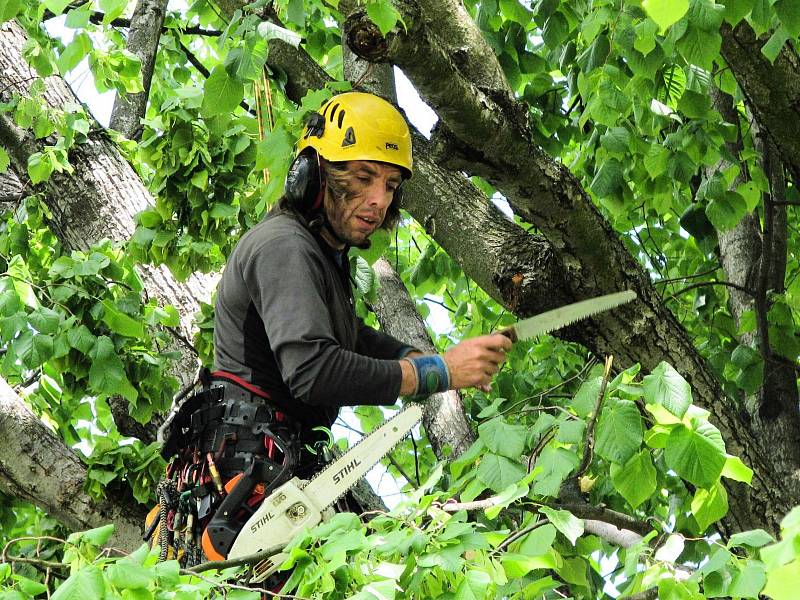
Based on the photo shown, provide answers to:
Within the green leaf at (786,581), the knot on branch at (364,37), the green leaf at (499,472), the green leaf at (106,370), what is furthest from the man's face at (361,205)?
the green leaf at (786,581)

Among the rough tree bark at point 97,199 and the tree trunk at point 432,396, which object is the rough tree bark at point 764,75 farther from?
the rough tree bark at point 97,199

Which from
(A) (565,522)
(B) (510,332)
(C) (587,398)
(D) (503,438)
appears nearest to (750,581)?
(A) (565,522)

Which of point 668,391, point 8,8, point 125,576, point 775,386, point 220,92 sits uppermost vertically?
point 8,8

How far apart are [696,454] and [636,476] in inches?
9.0

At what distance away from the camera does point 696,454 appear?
2895 mm

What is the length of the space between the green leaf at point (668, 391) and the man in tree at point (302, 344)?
2.12 ft

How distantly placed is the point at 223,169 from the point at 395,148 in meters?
1.08

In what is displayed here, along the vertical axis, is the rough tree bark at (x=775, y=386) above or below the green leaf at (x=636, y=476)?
below

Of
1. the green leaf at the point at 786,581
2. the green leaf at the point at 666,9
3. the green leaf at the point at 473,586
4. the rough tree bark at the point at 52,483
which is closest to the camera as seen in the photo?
the green leaf at the point at 786,581

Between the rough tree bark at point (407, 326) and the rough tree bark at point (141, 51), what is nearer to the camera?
the rough tree bark at point (407, 326)

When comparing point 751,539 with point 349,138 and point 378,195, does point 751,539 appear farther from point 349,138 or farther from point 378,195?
point 349,138

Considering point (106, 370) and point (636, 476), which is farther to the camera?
point (106, 370)

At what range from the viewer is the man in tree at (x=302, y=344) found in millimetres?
3250

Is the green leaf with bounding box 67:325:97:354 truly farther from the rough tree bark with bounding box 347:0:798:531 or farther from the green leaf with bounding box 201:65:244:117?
the rough tree bark with bounding box 347:0:798:531
